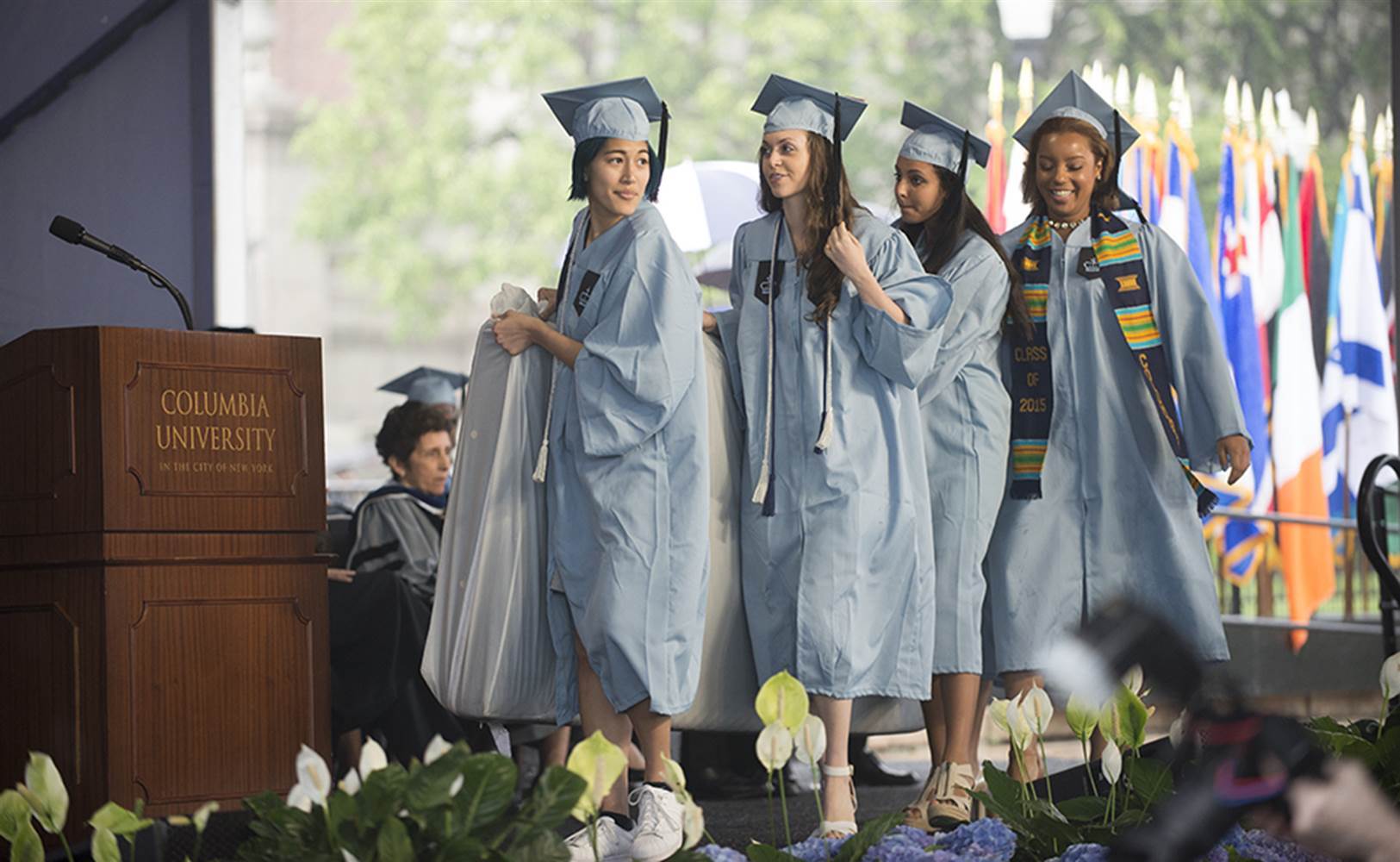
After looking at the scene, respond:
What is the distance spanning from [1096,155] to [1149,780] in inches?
101

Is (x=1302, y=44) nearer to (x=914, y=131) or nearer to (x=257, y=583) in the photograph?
(x=914, y=131)

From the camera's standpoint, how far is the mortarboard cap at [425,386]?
6.81 m

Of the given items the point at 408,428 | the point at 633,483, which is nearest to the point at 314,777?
the point at 633,483

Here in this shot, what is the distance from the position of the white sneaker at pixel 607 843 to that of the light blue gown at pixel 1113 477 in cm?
123

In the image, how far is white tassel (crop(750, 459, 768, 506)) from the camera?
155 inches

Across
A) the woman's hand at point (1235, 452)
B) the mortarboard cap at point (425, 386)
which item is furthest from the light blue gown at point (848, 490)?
the mortarboard cap at point (425, 386)

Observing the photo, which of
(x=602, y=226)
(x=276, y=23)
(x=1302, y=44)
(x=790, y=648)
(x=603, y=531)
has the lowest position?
(x=790, y=648)

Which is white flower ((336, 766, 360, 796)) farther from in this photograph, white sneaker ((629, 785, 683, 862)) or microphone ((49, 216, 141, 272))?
microphone ((49, 216, 141, 272))

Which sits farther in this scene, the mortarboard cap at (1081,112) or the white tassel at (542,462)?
the mortarboard cap at (1081,112)

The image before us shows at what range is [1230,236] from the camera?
981 centimetres

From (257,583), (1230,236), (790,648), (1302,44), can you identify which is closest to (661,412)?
(790,648)

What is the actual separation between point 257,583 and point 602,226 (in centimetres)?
104

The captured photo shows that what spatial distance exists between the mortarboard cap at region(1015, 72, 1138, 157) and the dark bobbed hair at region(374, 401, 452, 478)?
8.01 feet

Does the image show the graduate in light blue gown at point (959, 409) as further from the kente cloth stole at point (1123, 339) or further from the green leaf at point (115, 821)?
the green leaf at point (115, 821)
